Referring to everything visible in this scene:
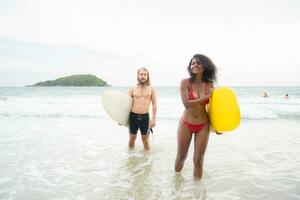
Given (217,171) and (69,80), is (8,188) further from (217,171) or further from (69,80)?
(69,80)

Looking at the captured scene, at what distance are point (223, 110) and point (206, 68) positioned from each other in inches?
24.0

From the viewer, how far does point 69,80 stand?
9962 cm

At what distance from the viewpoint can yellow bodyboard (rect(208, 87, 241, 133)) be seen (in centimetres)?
391

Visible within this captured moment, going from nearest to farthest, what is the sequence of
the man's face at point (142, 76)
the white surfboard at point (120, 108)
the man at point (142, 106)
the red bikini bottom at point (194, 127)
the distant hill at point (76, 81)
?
the red bikini bottom at point (194, 127) → the man's face at point (142, 76) → the man at point (142, 106) → the white surfboard at point (120, 108) → the distant hill at point (76, 81)

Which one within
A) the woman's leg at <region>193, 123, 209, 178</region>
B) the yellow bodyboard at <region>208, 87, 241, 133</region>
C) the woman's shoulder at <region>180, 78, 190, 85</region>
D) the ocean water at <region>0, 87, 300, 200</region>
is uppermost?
the woman's shoulder at <region>180, 78, 190, 85</region>

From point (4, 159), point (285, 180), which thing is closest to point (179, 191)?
point (285, 180)

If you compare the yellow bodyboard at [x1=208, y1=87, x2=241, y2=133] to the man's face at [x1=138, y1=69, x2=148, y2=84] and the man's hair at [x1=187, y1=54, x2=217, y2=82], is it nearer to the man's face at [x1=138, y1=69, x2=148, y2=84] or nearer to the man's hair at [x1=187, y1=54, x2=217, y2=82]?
the man's hair at [x1=187, y1=54, x2=217, y2=82]

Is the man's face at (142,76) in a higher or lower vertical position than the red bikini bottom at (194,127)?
higher

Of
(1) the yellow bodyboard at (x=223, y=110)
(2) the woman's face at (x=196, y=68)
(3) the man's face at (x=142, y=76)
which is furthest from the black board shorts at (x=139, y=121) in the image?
(2) the woman's face at (x=196, y=68)

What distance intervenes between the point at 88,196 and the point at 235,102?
92.9 inches

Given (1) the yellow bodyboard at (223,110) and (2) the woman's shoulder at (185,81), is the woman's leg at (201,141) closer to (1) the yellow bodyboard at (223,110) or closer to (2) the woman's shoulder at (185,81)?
(1) the yellow bodyboard at (223,110)

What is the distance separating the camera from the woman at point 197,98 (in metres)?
3.85

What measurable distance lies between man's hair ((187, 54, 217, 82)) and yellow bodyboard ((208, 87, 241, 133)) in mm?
183

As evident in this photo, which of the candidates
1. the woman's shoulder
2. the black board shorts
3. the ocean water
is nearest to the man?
the black board shorts
